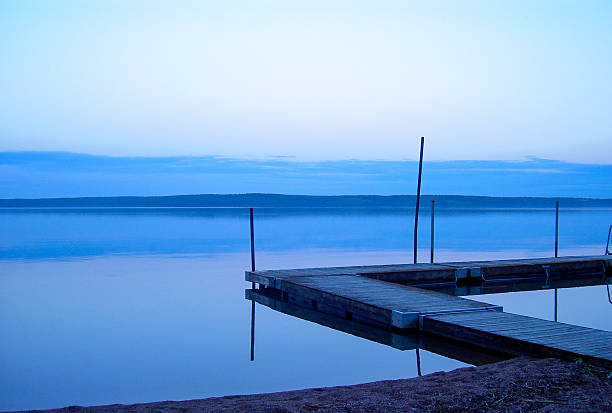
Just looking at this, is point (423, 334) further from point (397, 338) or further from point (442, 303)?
point (442, 303)

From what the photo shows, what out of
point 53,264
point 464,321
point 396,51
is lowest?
point 53,264

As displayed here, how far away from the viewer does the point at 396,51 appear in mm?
18266

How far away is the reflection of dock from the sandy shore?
511 millimetres

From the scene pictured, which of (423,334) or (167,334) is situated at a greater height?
(423,334)

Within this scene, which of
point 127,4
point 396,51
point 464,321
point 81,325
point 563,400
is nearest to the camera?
point 563,400

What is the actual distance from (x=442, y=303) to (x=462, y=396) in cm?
397

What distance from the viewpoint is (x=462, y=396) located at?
16.4 feet

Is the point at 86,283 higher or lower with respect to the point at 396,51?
lower

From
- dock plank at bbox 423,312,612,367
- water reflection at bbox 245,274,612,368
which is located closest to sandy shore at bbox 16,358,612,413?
dock plank at bbox 423,312,612,367

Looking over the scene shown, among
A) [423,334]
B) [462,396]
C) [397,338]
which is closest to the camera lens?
[462,396]

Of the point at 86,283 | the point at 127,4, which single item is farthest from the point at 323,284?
the point at 127,4

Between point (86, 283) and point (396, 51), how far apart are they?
10.0 m

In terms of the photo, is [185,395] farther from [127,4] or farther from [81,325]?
[127,4]

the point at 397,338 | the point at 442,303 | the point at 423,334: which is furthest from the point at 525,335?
the point at 442,303
